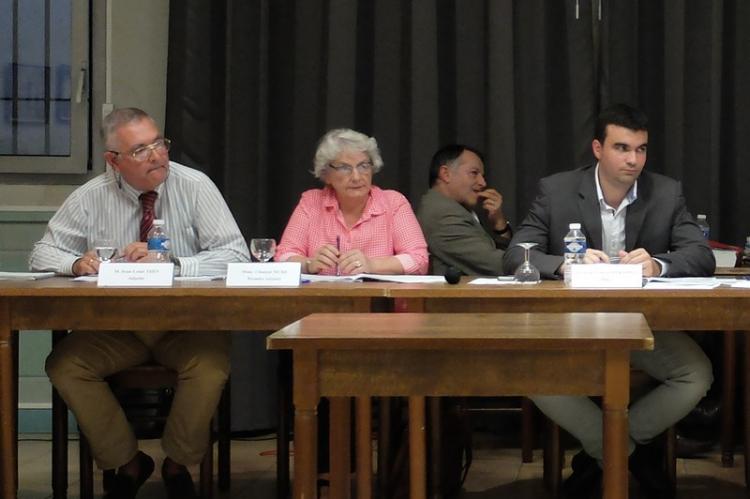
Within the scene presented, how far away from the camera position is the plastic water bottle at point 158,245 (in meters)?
3.34

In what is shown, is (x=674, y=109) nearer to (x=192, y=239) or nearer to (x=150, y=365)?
(x=192, y=239)

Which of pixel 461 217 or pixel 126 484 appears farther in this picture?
pixel 461 217

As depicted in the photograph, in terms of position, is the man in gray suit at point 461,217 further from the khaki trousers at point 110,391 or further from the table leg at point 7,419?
the table leg at point 7,419

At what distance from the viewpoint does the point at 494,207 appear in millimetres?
4430

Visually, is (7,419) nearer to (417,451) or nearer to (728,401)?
(417,451)

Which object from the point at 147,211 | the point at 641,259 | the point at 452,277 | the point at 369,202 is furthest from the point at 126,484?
the point at 641,259

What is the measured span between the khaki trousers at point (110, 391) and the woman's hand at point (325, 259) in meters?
0.44

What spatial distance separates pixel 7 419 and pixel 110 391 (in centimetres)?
32

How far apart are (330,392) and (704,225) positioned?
267cm

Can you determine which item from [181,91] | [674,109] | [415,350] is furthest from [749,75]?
[415,350]

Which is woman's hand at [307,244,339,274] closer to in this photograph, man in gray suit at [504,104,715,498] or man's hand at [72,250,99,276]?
man in gray suit at [504,104,715,498]

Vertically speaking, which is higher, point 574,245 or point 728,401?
point 574,245

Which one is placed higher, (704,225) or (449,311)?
(704,225)

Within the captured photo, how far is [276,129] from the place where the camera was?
4664 millimetres
